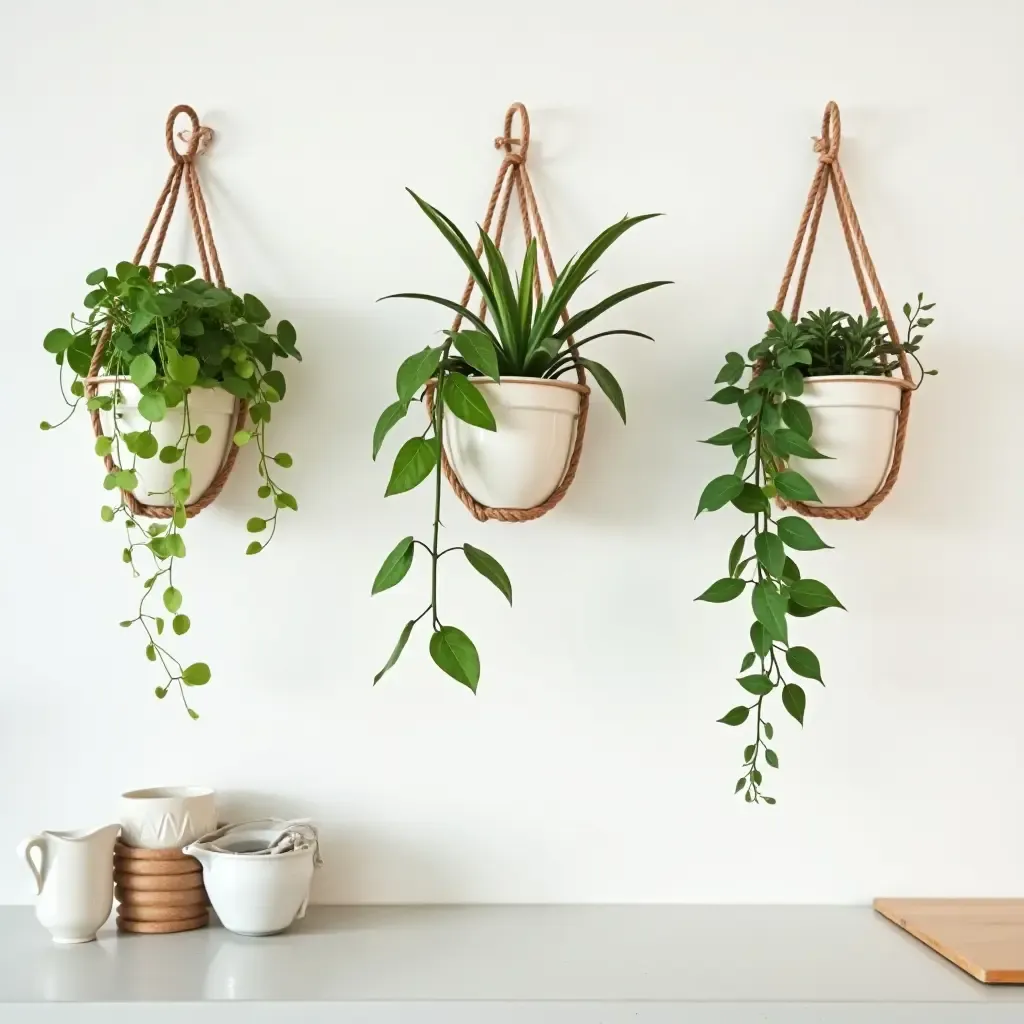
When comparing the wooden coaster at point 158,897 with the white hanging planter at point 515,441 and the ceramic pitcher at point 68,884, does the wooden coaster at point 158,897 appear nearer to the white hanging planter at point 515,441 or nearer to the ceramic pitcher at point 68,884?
the ceramic pitcher at point 68,884

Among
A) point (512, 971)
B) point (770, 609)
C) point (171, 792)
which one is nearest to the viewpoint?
point (512, 971)

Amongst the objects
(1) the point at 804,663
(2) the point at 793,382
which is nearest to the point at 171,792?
(1) the point at 804,663

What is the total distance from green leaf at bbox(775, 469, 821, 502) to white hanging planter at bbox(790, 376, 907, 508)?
40 millimetres

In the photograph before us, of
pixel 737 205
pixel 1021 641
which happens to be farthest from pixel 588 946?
pixel 737 205

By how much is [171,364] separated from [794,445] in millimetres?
676

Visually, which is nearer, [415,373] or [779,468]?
[415,373]

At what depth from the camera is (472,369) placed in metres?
1.12

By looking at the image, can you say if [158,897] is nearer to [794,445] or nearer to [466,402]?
[466,402]

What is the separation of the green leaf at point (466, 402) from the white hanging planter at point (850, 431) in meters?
0.38

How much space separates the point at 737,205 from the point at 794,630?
1.80 feet

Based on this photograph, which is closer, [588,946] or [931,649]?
[588,946]

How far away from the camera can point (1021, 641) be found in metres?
1.29

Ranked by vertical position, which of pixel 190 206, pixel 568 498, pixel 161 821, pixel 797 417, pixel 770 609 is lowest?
pixel 161 821

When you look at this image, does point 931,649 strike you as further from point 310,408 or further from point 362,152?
point 362,152
